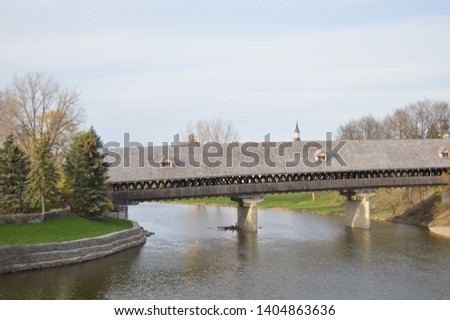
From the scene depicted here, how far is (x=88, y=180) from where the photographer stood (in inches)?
1670

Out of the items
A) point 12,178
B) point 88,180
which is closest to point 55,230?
point 12,178

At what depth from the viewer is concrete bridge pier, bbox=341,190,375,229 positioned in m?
51.8

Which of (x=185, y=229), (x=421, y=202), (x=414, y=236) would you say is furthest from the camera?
(x=421, y=202)

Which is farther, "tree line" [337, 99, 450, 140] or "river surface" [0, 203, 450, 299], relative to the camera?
"tree line" [337, 99, 450, 140]

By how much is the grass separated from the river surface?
Result: 2.18 meters

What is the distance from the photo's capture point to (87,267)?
32812 millimetres

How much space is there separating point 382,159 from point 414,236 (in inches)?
390

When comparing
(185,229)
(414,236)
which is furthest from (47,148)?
(414,236)

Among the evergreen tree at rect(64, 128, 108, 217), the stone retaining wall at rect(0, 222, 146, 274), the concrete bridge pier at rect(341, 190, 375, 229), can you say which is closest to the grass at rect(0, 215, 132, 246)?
the stone retaining wall at rect(0, 222, 146, 274)

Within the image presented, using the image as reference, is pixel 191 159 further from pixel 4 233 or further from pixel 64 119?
pixel 4 233

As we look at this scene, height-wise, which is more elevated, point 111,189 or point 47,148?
point 47,148

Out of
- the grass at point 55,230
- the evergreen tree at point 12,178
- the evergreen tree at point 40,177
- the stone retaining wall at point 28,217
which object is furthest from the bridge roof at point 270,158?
the evergreen tree at point 12,178

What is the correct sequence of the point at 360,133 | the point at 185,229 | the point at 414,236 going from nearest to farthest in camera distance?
the point at 414,236
the point at 185,229
the point at 360,133

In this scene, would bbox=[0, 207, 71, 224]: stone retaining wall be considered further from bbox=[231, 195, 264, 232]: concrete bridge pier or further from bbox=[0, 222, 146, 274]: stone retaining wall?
bbox=[231, 195, 264, 232]: concrete bridge pier
